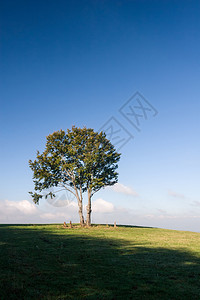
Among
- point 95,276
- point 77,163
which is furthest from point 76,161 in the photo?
point 95,276

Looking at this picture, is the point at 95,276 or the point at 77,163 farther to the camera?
the point at 77,163

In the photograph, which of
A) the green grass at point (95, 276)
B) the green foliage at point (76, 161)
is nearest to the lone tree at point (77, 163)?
the green foliage at point (76, 161)

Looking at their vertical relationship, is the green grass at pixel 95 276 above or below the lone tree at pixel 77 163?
below

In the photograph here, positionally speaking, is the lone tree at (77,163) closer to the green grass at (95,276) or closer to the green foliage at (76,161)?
the green foliage at (76,161)

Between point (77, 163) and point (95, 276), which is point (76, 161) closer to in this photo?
point (77, 163)

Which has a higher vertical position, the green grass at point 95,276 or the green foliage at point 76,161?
the green foliage at point 76,161

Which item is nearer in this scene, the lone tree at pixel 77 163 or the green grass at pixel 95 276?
the green grass at pixel 95 276

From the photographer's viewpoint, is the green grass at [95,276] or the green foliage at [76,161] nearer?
the green grass at [95,276]

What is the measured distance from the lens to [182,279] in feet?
36.0

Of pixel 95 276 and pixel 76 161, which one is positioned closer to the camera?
pixel 95 276

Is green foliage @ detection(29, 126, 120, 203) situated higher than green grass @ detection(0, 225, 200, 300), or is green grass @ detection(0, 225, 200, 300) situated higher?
green foliage @ detection(29, 126, 120, 203)

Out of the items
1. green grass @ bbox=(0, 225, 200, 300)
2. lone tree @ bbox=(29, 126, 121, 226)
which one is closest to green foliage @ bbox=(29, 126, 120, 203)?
lone tree @ bbox=(29, 126, 121, 226)

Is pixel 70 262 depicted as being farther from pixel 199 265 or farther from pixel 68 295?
pixel 199 265

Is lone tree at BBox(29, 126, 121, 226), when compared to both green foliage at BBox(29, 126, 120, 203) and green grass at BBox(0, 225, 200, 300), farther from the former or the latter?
green grass at BBox(0, 225, 200, 300)
